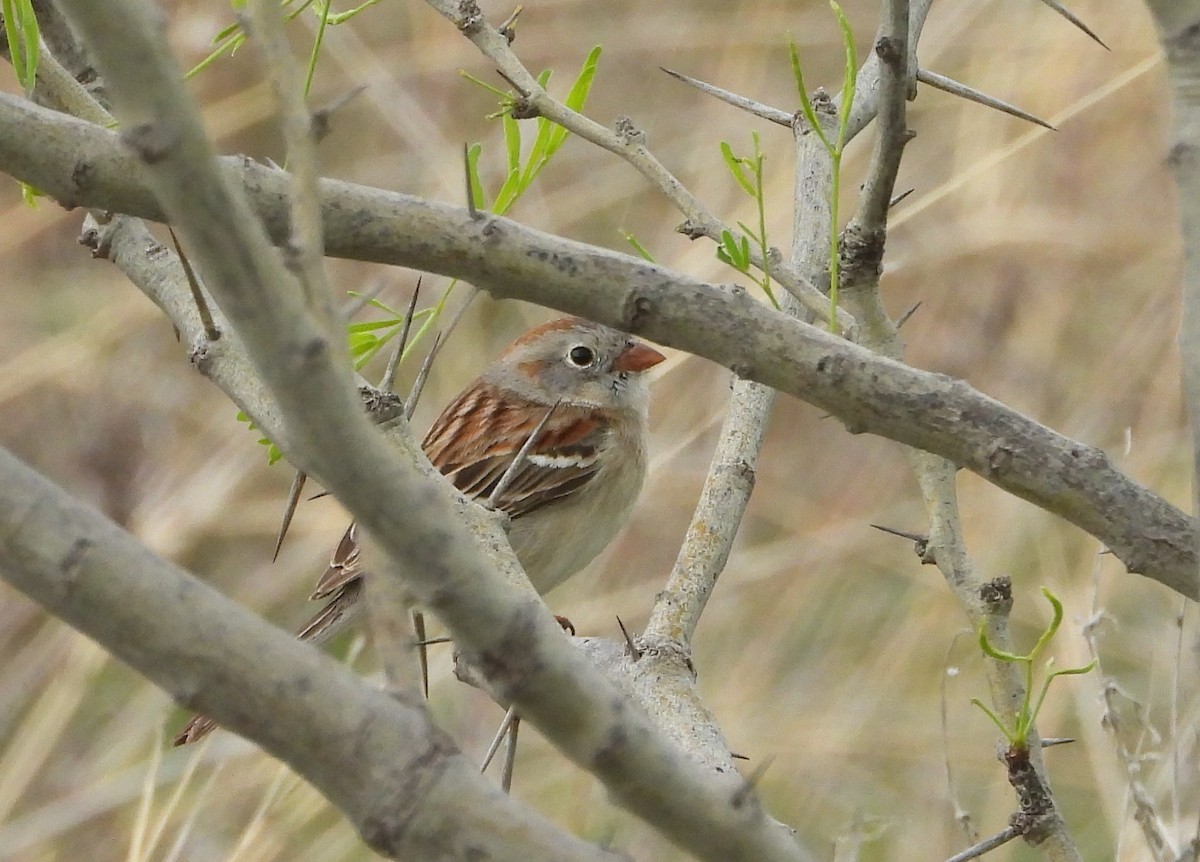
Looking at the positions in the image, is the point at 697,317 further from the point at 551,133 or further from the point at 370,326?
the point at 370,326

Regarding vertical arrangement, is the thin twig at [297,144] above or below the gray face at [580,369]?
below

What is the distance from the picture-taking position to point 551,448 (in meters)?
3.32

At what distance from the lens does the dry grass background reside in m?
4.23

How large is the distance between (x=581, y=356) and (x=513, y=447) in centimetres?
31

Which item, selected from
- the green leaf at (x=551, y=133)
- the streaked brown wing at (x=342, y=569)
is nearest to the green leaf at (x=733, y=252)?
the green leaf at (x=551, y=133)

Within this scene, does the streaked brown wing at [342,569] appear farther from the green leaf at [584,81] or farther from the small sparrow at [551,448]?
the green leaf at [584,81]

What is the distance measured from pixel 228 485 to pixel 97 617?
3724 mm

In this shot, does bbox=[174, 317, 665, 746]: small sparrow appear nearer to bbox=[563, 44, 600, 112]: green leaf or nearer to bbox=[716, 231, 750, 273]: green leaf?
bbox=[563, 44, 600, 112]: green leaf

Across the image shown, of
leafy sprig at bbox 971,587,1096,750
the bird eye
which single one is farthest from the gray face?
leafy sprig at bbox 971,587,1096,750

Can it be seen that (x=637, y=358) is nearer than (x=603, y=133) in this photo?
No

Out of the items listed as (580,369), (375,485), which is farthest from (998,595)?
(580,369)

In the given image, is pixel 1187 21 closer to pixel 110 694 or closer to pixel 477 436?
pixel 477 436

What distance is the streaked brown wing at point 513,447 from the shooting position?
3.26 m

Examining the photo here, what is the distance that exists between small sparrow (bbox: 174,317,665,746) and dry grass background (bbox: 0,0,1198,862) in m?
0.72
